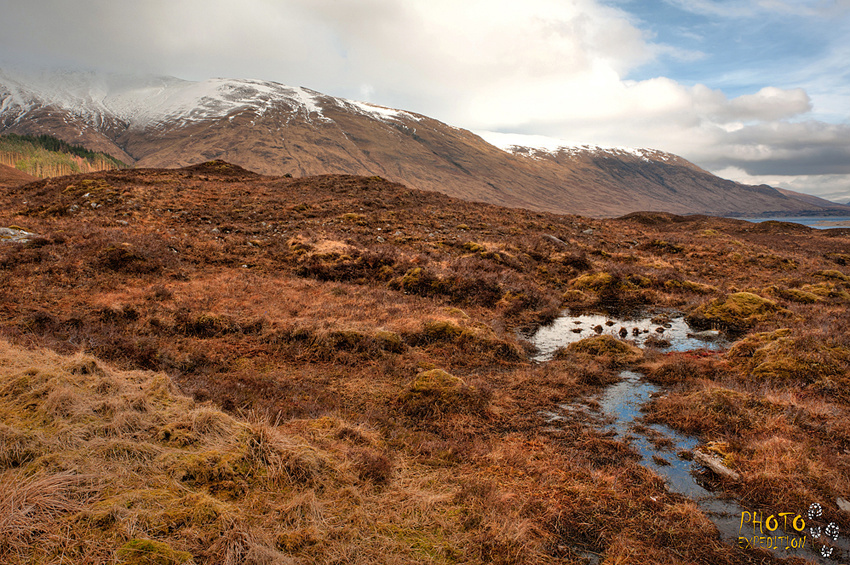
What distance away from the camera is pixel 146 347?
855 centimetres

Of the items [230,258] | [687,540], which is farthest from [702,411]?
[230,258]

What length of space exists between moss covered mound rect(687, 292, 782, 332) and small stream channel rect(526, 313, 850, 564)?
2.11ft

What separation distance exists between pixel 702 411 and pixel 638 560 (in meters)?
4.27

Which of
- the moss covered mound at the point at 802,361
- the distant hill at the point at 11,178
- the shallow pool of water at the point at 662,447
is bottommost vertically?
the shallow pool of water at the point at 662,447

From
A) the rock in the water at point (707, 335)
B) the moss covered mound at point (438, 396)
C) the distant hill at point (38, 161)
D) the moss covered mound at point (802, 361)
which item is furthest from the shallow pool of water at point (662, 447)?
the distant hill at point (38, 161)

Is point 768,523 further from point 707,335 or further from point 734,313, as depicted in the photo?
point 734,313

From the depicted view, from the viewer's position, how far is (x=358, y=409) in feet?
24.2

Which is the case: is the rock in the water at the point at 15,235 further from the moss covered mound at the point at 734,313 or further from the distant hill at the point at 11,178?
the distant hill at the point at 11,178

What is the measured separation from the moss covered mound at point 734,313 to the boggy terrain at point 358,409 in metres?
0.11

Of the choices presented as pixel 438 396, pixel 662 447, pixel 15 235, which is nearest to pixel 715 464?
pixel 662 447

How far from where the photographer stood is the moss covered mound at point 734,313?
45.1 ft

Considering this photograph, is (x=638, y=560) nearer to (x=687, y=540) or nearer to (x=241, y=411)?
(x=687, y=540)

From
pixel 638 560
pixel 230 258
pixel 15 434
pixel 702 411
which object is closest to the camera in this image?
pixel 15 434

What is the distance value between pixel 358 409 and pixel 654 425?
5753mm
